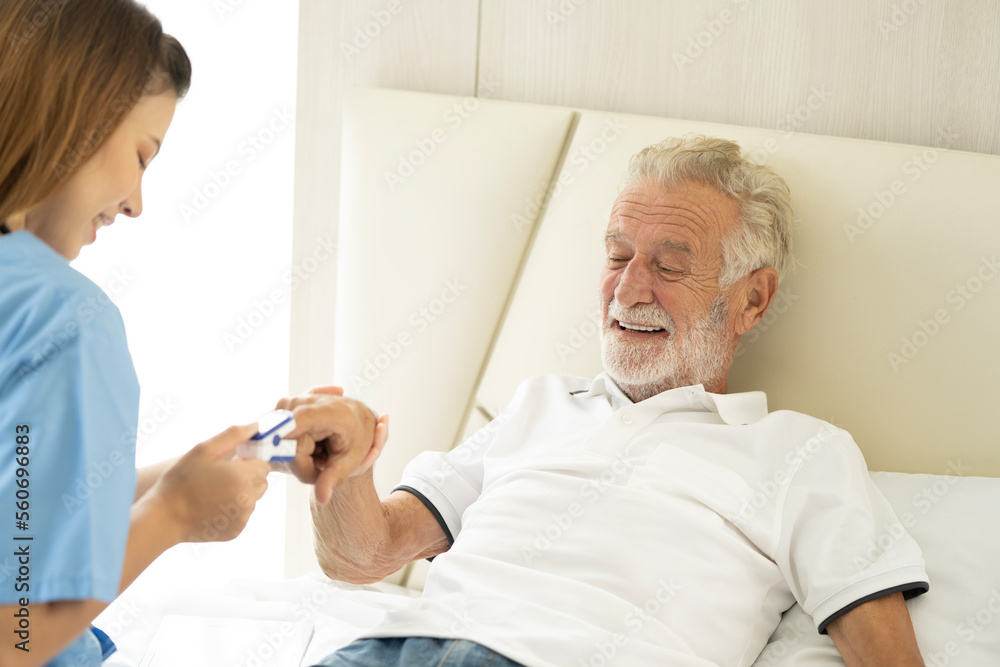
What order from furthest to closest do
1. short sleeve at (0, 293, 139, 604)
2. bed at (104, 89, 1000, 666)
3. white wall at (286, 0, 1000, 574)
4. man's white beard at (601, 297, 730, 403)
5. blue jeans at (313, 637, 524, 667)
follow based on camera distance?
white wall at (286, 0, 1000, 574)
man's white beard at (601, 297, 730, 403)
bed at (104, 89, 1000, 666)
blue jeans at (313, 637, 524, 667)
short sleeve at (0, 293, 139, 604)

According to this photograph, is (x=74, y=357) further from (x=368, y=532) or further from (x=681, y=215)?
(x=681, y=215)

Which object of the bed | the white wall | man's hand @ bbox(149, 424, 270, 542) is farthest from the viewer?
the white wall

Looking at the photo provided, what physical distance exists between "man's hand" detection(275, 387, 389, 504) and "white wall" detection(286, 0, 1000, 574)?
1.93ft

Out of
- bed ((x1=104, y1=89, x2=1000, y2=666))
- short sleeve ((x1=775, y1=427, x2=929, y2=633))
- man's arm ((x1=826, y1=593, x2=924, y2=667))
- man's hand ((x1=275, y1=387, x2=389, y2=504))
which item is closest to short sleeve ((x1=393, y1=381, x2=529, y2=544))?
bed ((x1=104, y1=89, x2=1000, y2=666))

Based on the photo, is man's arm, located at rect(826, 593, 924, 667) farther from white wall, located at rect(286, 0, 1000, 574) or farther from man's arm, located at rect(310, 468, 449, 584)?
white wall, located at rect(286, 0, 1000, 574)

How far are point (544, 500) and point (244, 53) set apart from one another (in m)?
1.54

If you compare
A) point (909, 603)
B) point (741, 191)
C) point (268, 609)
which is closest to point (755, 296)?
point (741, 191)

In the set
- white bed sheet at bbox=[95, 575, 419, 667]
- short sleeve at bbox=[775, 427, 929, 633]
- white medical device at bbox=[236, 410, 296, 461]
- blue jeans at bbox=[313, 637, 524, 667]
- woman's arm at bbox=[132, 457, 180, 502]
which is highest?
white medical device at bbox=[236, 410, 296, 461]

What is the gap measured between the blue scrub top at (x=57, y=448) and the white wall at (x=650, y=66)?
996 millimetres

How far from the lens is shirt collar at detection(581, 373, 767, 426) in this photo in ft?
4.33

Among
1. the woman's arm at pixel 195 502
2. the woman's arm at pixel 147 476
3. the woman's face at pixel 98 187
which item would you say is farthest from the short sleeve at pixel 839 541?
the woman's face at pixel 98 187

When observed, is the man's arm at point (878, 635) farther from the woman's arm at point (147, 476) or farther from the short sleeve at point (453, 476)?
the woman's arm at point (147, 476)

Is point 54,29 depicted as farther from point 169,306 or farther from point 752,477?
point 169,306

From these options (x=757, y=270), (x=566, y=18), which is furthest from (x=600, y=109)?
(x=757, y=270)
